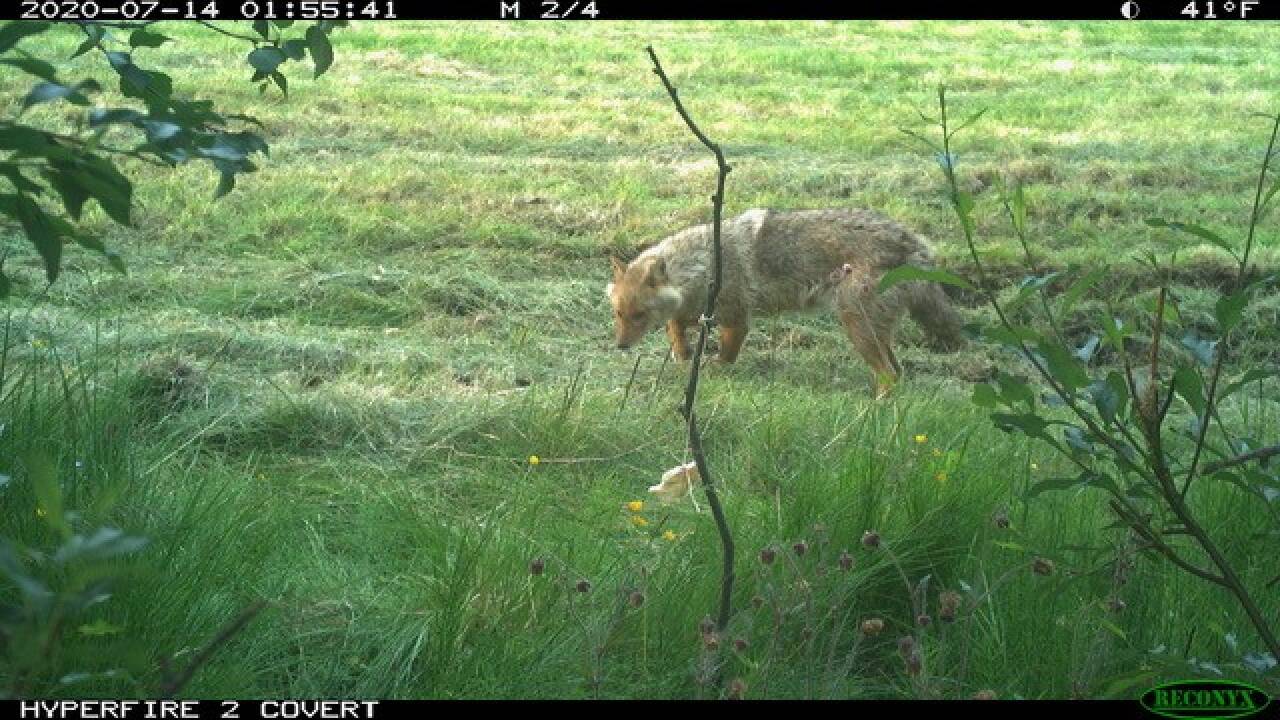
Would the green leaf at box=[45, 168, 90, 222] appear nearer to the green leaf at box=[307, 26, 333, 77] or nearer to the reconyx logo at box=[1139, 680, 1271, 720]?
the green leaf at box=[307, 26, 333, 77]

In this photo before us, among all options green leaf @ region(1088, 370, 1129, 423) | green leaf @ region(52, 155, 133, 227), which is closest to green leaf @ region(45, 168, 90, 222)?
green leaf @ region(52, 155, 133, 227)

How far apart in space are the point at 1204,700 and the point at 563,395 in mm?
3362

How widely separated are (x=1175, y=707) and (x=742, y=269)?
578cm

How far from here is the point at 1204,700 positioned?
281cm

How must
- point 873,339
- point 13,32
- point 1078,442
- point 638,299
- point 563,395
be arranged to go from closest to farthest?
point 13,32
point 1078,442
point 563,395
point 873,339
point 638,299

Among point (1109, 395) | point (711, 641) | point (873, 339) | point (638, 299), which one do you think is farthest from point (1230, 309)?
point (638, 299)

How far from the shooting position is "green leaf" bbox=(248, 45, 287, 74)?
10.2 ft

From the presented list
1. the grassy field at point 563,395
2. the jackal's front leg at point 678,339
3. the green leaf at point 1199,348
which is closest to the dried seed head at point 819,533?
the grassy field at point 563,395

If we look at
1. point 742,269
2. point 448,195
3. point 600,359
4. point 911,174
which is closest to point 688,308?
point 742,269

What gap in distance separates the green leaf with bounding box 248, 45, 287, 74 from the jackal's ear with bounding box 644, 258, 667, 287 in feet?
16.6

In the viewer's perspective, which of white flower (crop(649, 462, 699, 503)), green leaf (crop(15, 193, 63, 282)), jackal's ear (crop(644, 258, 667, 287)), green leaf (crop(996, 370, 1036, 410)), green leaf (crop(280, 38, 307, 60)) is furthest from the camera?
jackal's ear (crop(644, 258, 667, 287))

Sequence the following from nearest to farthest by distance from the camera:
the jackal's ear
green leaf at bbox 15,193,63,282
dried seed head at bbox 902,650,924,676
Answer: dried seed head at bbox 902,650,924,676 → green leaf at bbox 15,193,63,282 → the jackal's ear

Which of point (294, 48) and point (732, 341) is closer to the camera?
point (294, 48)

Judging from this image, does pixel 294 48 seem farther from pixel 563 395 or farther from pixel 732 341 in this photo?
pixel 732 341
